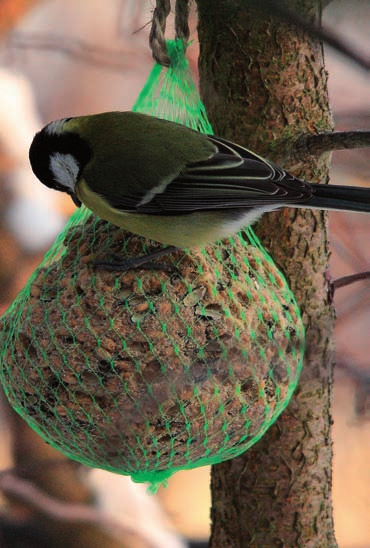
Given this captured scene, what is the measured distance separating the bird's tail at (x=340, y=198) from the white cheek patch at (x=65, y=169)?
668mm

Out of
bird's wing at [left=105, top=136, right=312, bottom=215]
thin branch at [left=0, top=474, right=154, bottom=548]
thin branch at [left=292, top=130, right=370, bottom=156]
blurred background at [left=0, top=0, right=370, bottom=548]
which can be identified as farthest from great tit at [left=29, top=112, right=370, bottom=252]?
thin branch at [left=0, top=474, right=154, bottom=548]

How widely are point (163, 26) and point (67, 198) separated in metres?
1.88

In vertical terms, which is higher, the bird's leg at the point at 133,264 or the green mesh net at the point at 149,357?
the bird's leg at the point at 133,264

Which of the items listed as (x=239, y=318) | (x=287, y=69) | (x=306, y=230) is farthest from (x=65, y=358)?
(x=287, y=69)

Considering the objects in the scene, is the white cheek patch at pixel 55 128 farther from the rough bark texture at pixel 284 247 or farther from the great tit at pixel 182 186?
the rough bark texture at pixel 284 247

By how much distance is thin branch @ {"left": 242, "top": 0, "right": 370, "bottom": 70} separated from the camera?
1.59 feet

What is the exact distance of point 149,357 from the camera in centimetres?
168

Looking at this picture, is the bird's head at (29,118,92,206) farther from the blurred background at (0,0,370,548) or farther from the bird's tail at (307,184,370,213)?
the blurred background at (0,0,370,548)

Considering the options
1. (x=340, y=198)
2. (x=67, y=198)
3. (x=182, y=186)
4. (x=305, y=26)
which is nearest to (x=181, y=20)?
(x=182, y=186)

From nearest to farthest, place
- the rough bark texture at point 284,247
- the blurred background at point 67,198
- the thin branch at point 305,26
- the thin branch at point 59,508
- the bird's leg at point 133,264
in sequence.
A: 1. the thin branch at point 305,26
2. the bird's leg at point 133,264
3. the rough bark texture at point 284,247
4. the thin branch at point 59,508
5. the blurred background at point 67,198

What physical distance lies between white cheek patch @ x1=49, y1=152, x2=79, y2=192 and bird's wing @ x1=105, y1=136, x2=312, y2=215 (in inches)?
9.2

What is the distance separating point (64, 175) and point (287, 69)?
680mm

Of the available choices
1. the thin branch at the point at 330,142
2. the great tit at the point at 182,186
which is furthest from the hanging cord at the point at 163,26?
the thin branch at the point at 330,142

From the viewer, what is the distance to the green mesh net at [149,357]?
1683mm
